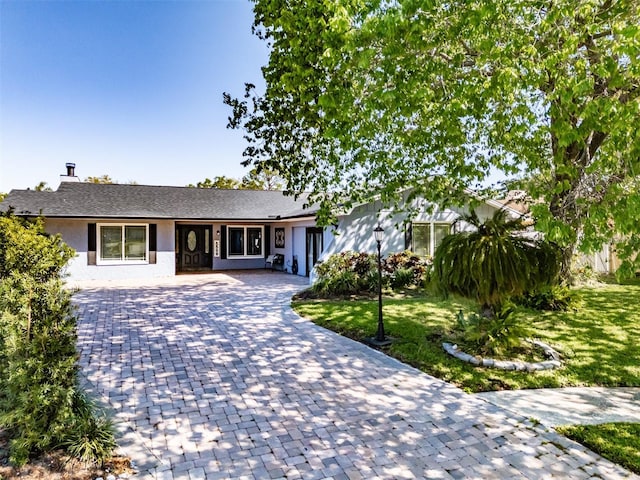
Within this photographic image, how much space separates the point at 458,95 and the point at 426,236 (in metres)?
11.8

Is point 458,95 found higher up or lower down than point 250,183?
lower down

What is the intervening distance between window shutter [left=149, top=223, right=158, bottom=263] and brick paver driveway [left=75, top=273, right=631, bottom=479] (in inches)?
376

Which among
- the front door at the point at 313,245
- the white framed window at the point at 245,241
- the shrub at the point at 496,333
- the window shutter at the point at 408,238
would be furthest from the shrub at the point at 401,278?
the white framed window at the point at 245,241

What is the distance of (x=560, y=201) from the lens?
696 centimetres

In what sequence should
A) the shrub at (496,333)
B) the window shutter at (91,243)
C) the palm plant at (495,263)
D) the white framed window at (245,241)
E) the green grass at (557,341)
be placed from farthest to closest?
the white framed window at (245,241)
the window shutter at (91,243)
the shrub at (496,333)
the palm plant at (495,263)
the green grass at (557,341)

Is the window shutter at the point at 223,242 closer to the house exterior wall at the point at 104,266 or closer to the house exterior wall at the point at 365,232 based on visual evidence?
the house exterior wall at the point at 104,266

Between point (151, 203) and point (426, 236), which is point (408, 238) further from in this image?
point (151, 203)

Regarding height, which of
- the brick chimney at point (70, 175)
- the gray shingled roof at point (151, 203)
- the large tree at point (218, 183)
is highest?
the large tree at point (218, 183)

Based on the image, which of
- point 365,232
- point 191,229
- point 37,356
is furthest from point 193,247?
point 37,356

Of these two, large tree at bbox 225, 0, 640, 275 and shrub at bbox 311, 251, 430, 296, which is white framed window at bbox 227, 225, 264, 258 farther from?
large tree at bbox 225, 0, 640, 275

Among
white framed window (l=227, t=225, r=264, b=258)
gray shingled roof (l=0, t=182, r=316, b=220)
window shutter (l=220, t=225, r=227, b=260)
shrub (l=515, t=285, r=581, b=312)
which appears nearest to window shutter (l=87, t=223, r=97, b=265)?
gray shingled roof (l=0, t=182, r=316, b=220)

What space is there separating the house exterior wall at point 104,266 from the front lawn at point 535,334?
9.22 metres

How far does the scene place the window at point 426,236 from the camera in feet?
54.3

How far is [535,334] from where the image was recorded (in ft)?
25.6
